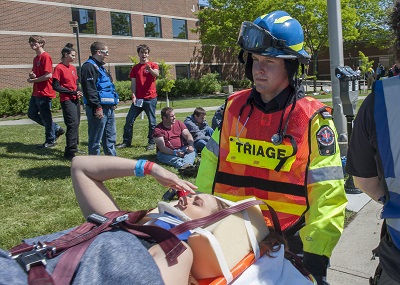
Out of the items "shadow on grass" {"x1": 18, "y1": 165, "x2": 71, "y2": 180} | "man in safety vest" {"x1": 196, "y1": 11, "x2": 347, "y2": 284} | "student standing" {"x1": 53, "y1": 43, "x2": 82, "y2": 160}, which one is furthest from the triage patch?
"student standing" {"x1": 53, "y1": 43, "x2": 82, "y2": 160}

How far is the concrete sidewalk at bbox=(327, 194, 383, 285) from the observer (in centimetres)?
348

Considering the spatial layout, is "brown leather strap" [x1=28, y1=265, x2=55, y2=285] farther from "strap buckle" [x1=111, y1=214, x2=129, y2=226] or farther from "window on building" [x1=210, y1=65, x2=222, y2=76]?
"window on building" [x1=210, y1=65, x2=222, y2=76]

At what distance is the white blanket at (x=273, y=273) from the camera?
188 cm

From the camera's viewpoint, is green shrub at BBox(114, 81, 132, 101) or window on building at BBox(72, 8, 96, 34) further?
window on building at BBox(72, 8, 96, 34)

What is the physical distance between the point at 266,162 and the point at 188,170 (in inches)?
176

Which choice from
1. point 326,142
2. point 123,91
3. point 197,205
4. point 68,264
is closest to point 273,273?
point 197,205

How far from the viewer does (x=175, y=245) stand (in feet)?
5.69

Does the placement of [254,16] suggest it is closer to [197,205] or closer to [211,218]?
[197,205]

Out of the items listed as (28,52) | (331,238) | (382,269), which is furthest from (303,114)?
(28,52)

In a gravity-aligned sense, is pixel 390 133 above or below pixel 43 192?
above

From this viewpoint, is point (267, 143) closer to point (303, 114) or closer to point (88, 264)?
point (303, 114)

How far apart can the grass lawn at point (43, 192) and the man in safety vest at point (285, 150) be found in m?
2.76

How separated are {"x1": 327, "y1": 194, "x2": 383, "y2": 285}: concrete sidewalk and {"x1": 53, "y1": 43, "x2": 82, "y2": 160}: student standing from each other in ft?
16.2

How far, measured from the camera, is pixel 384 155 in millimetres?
1666
